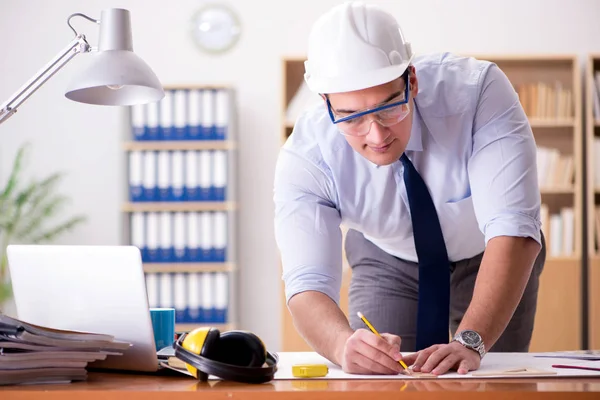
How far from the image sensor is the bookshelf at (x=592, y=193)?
4602 millimetres

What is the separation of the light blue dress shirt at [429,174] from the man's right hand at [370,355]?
314 millimetres

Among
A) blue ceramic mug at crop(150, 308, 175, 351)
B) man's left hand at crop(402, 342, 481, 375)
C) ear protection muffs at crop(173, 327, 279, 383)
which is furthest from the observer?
blue ceramic mug at crop(150, 308, 175, 351)

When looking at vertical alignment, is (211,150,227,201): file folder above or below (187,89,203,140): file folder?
below

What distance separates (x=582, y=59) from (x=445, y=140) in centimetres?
368

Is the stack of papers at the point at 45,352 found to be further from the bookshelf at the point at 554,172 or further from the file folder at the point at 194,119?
the file folder at the point at 194,119

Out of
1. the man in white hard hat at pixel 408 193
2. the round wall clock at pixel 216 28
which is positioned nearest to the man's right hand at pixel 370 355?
the man in white hard hat at pixel 408 193

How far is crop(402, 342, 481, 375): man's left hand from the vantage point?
1.30 metres

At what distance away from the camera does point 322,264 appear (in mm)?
1680

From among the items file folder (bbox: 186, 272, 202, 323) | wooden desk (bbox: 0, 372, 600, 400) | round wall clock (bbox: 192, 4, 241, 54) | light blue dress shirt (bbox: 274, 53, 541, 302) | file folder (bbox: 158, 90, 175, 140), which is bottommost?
file folder (bbox: 186, 272, 202, 323)

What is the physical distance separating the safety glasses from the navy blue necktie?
0.76 ft

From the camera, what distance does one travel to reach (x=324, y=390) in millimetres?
1091

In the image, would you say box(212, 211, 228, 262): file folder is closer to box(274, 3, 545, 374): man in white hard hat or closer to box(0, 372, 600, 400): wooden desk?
box(274, 3, 545, 374): man in white hard hat

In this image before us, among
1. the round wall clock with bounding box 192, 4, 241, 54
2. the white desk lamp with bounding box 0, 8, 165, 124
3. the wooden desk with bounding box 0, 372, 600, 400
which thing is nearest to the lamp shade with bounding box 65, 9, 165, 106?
the white desk lamp with bounding box 0, 8, 165, 124

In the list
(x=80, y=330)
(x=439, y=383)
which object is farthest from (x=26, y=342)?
(x=439, y=383)
